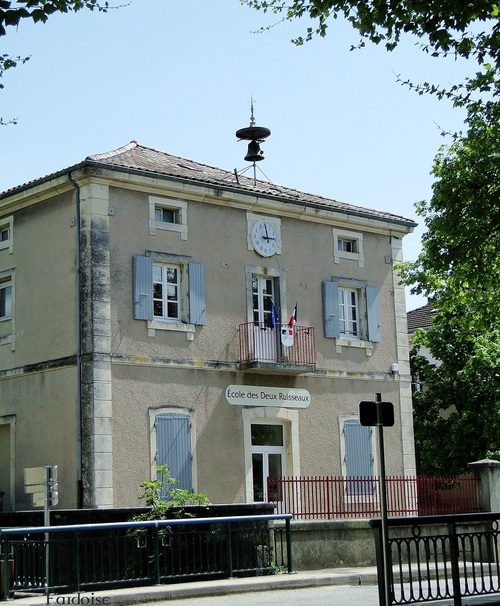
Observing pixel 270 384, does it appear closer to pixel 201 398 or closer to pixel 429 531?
pixel 201 398

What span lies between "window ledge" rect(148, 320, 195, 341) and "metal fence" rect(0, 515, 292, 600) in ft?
19.5

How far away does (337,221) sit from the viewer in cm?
2950

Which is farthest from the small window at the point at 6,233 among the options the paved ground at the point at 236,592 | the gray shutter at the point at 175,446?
the paved ground at the point at 236,592

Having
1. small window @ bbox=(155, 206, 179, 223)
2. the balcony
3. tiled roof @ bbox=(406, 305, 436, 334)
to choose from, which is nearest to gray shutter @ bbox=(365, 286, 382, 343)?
the balcony

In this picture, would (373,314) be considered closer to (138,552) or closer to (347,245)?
(347,245)

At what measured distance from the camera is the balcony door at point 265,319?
26.9 metres

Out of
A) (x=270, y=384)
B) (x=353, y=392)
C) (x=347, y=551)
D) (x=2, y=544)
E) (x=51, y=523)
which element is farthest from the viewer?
(x=353, y=392)

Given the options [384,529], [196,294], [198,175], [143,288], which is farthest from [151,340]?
[384,529]

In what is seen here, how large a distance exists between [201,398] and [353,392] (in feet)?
16.0

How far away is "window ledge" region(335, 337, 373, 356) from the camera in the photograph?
28812mm

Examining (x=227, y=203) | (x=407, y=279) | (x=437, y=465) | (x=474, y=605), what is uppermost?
(x=227, y=203)

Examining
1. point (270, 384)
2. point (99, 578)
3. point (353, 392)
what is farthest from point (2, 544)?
point (353, 392)

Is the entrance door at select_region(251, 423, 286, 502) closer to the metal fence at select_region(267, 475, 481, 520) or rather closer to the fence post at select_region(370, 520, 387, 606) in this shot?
the metal fence at select_region(267, 475, 481, 520)

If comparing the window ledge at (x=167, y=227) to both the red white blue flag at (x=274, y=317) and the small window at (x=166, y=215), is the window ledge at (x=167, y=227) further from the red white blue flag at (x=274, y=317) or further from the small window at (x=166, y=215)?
the red white blue flag at (x=274, y=317)
